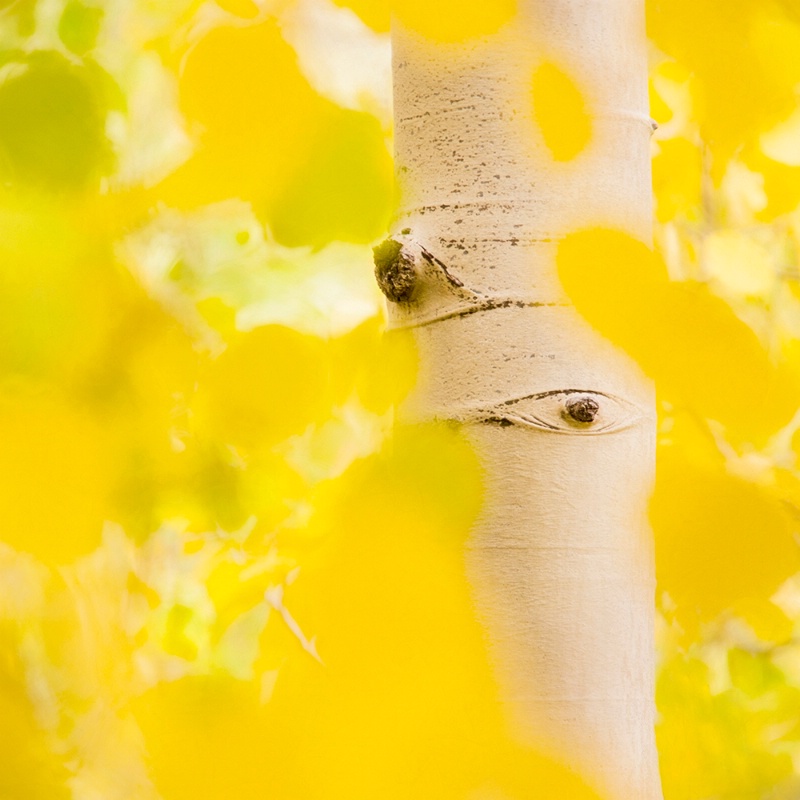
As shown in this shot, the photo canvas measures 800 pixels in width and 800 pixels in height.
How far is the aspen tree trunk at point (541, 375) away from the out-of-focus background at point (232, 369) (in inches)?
10.2

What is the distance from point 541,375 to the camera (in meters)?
0.40

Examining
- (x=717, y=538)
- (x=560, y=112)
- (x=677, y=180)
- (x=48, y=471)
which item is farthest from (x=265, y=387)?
(x=677, y=180)

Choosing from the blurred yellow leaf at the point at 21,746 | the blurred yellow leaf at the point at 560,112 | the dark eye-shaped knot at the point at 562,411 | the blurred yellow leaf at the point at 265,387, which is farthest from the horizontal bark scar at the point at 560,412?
the blurred yellow leaf at the point at 21,746

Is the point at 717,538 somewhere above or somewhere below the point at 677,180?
below

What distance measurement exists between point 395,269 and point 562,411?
9 cm

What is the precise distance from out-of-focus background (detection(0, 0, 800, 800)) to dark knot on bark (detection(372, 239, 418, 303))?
12.1 inches

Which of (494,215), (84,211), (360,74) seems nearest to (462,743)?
(494,215)

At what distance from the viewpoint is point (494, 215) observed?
409 mm

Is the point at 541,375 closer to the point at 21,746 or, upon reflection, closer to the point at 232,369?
the point at 232,369

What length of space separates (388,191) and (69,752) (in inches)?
26.7

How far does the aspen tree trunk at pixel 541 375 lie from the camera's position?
→ 0.39 m

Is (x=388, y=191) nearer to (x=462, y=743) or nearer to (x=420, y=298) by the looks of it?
(x=420, y=298)

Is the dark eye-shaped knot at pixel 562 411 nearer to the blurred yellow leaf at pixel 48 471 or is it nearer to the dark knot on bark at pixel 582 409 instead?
the dark knot on bark at pixel 582 409

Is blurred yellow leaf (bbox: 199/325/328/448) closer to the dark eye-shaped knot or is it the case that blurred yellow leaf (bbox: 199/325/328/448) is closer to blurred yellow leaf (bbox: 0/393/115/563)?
blurred yellow leaf (bbox: 0/393/115/563)
